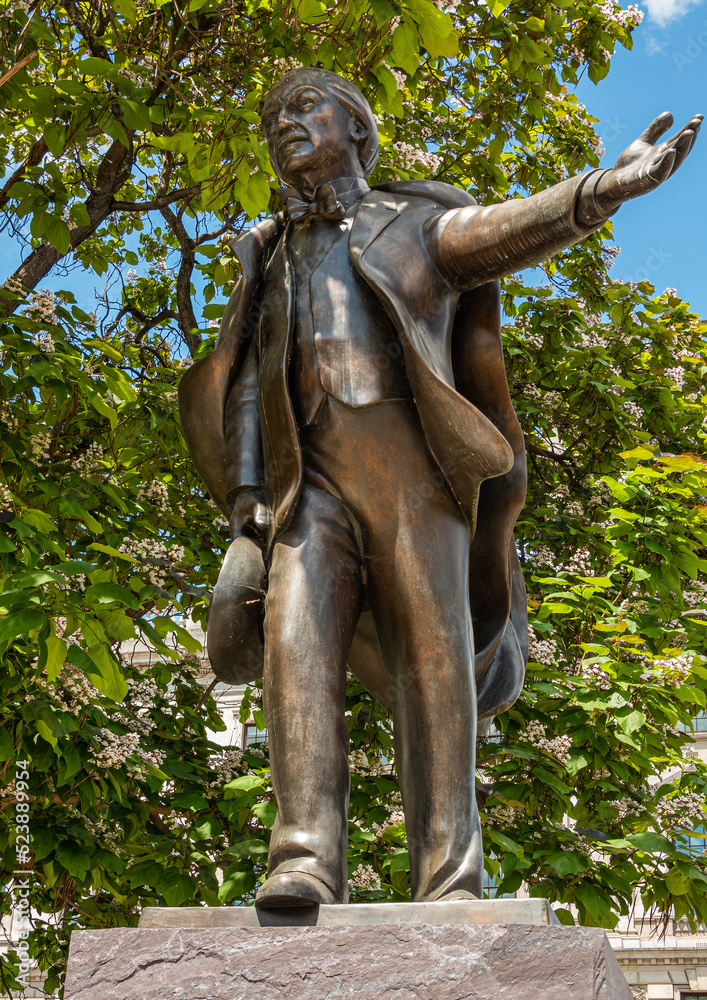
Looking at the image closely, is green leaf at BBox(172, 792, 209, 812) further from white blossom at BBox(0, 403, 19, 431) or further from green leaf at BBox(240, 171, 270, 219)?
green leaf at BBox(240, 171, 270, 219)

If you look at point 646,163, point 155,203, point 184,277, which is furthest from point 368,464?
point 184,277

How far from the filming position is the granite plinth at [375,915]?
2324mm

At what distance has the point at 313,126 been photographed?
3457 millimetres

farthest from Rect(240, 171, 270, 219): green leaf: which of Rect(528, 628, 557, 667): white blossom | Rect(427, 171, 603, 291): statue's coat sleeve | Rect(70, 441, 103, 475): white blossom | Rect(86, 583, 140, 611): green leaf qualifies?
Rect(528, 628, 557, 667): white blossom

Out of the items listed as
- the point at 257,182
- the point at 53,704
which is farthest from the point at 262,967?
the point at 257,182

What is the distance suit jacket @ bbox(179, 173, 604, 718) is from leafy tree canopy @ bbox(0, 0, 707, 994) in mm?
1597

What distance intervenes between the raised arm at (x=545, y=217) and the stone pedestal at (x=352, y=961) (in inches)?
64.4

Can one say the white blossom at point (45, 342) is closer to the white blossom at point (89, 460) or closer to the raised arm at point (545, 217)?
the white blossom at point (89, 460)

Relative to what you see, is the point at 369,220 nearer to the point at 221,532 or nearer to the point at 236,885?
the point at 236,885

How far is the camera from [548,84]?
872 centimetres

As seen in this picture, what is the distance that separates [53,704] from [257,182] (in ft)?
9.35

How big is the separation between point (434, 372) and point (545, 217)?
48 centimetres

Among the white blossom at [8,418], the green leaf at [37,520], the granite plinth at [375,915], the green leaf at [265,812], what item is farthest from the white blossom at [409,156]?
the granite plinth at [375,915]

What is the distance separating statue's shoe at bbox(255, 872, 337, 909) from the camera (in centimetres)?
240
